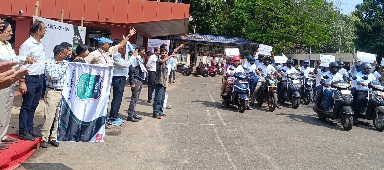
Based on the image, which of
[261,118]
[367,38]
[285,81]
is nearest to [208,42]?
[367,38]

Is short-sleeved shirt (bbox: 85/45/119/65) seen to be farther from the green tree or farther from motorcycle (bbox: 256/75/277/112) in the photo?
the green tree

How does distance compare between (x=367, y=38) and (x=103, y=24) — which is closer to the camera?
(x=103, y=24)

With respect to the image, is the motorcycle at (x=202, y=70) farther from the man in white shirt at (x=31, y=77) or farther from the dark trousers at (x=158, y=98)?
the man in white shirt at (x=31, y=77)

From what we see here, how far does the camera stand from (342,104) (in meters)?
9.29

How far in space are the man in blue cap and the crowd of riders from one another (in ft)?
16.1

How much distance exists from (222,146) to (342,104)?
3969mm

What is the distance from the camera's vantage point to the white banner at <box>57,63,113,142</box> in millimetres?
5336

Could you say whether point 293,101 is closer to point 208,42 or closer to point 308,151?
point 308,151

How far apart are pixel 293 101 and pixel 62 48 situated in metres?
8.34

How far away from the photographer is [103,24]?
18438 millimetres

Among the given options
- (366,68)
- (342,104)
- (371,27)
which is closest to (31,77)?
(342,104)

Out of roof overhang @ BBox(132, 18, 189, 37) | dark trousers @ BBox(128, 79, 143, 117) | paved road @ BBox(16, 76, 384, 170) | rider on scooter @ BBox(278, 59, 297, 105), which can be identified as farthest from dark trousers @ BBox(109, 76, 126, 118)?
roof overhang @ BBox(132, 18, 189, 37)

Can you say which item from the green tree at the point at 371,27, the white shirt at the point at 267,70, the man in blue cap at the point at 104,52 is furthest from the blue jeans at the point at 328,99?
the green tree at the point at 371,27

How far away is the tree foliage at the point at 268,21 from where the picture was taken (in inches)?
1314
